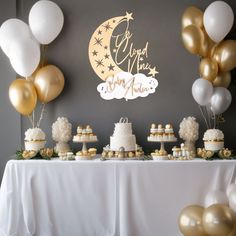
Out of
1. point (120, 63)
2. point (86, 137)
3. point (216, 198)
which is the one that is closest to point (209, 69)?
point (120, 63)

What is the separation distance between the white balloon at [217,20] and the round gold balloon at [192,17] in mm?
104

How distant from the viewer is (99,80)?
4.40 meters

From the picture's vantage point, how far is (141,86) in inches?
171

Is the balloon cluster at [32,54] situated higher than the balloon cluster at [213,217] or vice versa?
the balloon cluster at [32,54]

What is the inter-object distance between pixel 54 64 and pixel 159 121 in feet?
4.38

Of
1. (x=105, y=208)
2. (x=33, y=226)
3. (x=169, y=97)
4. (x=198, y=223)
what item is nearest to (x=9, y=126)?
(x=33, y=226)

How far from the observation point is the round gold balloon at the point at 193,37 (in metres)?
3.84

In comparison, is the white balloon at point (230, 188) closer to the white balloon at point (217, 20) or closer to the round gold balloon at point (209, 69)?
the round gold balloon at point (209, 69)

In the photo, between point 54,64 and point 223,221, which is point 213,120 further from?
point 54,64

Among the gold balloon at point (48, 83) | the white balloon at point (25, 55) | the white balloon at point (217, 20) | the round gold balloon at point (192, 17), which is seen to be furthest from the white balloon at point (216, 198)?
the white balloon at point (25, 55)

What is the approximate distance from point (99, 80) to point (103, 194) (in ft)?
4.40

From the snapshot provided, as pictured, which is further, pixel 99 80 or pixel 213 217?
pixel 99 80

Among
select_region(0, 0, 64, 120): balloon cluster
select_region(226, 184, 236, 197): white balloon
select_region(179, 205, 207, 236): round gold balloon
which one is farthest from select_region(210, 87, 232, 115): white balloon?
select_region(0, 0, 64, 120): balloon cluster

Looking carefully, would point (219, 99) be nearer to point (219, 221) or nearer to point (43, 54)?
point (219, 221)
